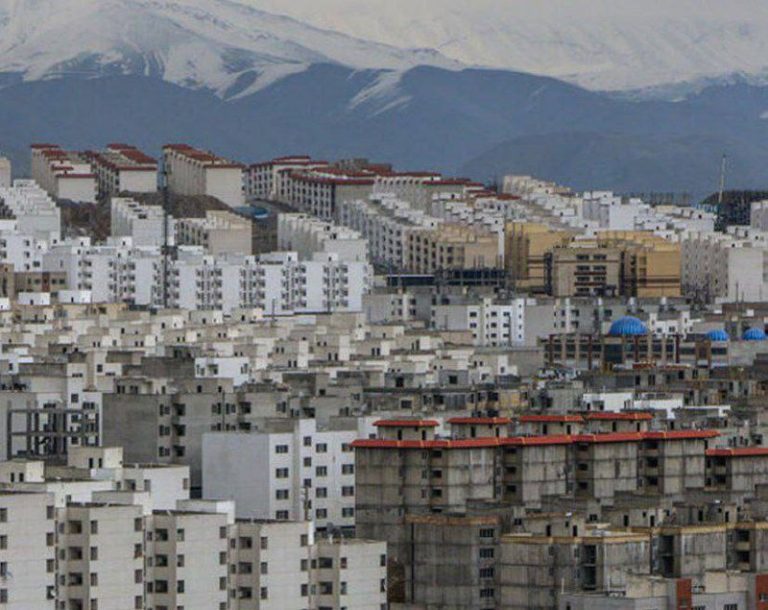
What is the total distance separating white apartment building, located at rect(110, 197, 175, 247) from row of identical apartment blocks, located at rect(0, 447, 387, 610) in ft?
195

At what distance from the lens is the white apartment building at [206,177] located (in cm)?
13775

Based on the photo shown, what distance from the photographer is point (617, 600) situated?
198 ft

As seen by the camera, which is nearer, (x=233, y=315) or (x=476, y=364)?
(x=476, y=364)

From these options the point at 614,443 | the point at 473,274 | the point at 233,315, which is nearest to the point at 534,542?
the point at 614,443

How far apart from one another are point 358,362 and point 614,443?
19.6 metres

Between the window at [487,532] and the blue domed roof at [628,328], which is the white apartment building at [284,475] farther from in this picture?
the blue domed roof at [628,328]

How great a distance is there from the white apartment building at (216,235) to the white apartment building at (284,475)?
50.8 meters

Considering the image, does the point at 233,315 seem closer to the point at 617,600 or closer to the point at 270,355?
the point at 270,355

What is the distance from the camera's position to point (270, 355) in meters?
91.7

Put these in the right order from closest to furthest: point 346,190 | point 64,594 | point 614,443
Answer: point 64,594 < point 614,443 < point 346,190

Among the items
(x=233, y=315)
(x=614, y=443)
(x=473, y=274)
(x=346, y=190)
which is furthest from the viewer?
(x=346, y=190)

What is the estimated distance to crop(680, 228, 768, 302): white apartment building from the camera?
124 metres

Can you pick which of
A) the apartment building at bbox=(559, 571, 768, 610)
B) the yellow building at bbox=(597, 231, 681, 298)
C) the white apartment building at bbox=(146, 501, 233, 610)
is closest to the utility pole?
the yellow building at bbox=(597, 231, 681, 298)

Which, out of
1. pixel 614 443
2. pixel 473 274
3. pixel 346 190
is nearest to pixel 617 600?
pixel 614 443
